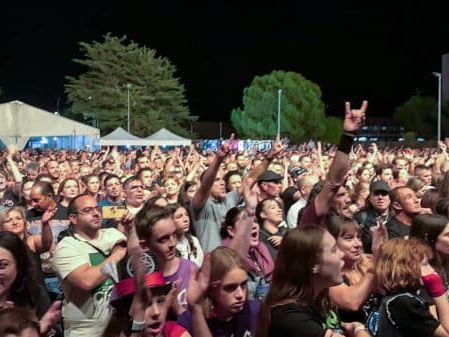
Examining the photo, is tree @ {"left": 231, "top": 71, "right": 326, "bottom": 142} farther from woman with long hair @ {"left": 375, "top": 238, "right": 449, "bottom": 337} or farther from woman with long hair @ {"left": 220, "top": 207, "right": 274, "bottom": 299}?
woman with long hair @ {"left": 375, "top": 238, "right": 449, "bottom": 337}

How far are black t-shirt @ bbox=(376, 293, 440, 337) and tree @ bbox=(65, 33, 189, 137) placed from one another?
67.6m

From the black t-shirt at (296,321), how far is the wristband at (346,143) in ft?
5.62

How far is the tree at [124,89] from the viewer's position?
236 feet

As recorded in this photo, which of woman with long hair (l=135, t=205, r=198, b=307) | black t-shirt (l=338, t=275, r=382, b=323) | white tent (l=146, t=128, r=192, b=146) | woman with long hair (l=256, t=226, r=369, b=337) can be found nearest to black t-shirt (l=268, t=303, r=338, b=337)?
woman with long hair (l=256, t=226, r=369, b=337)

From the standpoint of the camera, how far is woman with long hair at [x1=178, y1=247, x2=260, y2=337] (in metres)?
3.71

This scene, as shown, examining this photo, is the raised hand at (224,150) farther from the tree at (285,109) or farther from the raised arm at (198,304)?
the tree at (285,109)

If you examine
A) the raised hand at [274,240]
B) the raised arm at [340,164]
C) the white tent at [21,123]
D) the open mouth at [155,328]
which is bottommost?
the open mouth at [155,328]

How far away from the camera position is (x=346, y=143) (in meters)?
4.84

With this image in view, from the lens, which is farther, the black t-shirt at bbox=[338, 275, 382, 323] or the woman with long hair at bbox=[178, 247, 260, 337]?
the black t-shirt at bbox=[338, 275, 382, 323]

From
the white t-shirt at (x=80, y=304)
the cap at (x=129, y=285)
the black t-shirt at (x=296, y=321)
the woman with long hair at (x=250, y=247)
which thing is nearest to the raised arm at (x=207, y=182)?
the woman with long hair at (x=250, y=247)

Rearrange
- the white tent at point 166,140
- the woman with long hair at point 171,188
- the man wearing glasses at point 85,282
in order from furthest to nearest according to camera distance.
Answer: the white tent at point 166,140, the woman with long hair at point 171,188, the man wearing glasses at point 85,282

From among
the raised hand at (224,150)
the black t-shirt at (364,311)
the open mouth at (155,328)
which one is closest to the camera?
the open mouth at (155,328)

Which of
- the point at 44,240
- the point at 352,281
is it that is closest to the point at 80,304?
the point at 44,240

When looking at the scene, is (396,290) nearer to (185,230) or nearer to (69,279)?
(69,279)
